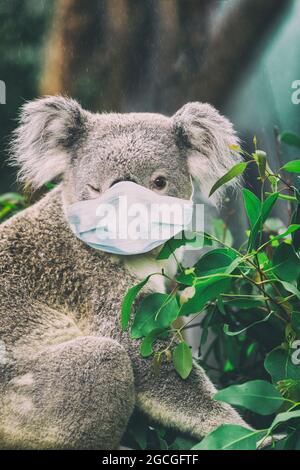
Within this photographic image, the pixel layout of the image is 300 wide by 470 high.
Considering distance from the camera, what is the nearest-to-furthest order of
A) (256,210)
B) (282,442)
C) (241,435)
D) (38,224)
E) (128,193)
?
(241,435)
(282,442)
(256,210)
(128,193)
(38,224)

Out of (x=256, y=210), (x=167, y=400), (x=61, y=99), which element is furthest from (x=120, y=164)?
(x=167, y=400)

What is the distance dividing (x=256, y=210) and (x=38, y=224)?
82 centimetres

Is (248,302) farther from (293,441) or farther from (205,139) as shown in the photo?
(205,139)

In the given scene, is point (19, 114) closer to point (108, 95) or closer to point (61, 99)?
point (61, 99)

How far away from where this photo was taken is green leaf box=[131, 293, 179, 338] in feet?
6.20

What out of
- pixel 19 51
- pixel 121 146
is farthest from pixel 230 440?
pixel 19 51

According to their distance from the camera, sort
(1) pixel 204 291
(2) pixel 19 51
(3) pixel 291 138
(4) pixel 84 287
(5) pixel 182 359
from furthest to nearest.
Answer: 1. (2) pixel 19 51
2. (3) pixel 291 138
3. (4) pixel 84 287
4. (5) pixel 182 359
5. (1) pixel 204 291

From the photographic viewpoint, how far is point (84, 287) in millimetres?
2160

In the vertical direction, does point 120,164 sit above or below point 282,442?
above

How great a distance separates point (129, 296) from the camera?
1.88 metres

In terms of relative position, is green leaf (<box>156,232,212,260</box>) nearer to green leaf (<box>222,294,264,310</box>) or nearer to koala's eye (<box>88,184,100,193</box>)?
green leaf (<box>222,294,264,310</box>)

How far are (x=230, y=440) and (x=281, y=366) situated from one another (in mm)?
336

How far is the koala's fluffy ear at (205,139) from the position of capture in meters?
2.33

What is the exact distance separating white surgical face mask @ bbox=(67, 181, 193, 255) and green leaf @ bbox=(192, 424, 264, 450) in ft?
2.14
